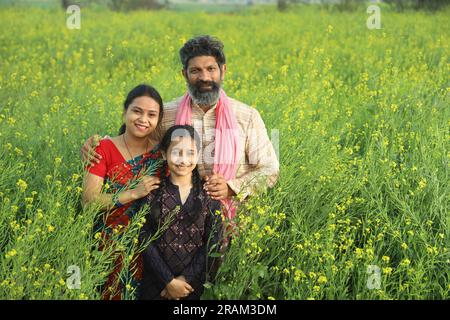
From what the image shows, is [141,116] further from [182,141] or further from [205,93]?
[205,93]

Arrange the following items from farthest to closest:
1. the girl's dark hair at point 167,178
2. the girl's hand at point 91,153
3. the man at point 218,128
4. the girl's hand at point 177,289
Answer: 1. the man at point 218,128
2. the girl's hand at point 91,153
3. the girl's dark hair at point 167,178
4. the girl's hand at point 177,289

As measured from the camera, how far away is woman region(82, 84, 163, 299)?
3.48 meters

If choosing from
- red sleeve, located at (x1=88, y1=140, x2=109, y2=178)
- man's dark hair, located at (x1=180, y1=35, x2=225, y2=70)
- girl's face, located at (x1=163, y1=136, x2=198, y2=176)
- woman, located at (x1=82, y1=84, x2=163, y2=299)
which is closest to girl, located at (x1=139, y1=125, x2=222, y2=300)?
girl's face, located at (x1=163, y1=136, x2=198, y2=176)

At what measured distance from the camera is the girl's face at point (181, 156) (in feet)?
11.2

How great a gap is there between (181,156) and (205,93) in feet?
1.78

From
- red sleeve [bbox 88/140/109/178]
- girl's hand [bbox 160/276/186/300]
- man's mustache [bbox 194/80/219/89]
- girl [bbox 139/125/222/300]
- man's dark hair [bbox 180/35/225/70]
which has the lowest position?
girl's hand [bbox 160/276/186/300]

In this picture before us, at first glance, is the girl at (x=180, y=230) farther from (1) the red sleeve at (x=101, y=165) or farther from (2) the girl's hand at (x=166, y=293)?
(1) the red sleeve at (x=101, y=165)

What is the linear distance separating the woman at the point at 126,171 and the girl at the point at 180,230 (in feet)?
0.37

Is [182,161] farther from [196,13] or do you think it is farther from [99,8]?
[99,8]

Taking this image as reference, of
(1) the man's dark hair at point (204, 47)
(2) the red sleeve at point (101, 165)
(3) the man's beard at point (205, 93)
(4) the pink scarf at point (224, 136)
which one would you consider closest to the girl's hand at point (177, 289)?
(4) the pink scarf at point (224, 136)

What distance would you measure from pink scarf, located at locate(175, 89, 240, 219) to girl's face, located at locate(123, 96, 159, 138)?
0.96 feet

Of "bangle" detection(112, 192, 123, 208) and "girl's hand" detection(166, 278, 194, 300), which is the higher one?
"bangle" detection(112, 192, 123, 208)

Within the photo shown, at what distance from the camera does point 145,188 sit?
3.46 meters

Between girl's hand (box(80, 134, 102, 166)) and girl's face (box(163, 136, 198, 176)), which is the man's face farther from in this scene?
girl's hand (box(80, 134, 102, 166))
